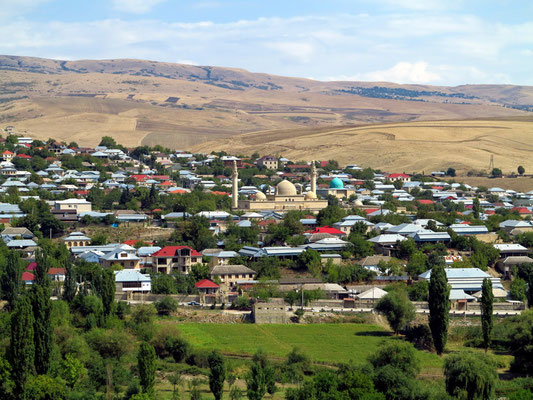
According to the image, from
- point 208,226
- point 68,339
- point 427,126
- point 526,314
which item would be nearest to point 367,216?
point 208,226

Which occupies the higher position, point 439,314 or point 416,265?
point 439,314

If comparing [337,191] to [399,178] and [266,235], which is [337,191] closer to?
[399,178]

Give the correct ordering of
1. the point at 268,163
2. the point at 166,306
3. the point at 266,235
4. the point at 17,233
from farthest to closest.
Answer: the point at 268,163
the point at 266,235
the point at 17,233
the point at 166,306

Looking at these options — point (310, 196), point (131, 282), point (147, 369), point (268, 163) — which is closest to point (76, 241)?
point (131, 282)

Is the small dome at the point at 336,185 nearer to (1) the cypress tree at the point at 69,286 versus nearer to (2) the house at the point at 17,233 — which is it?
(2) the house at the point at 17,233

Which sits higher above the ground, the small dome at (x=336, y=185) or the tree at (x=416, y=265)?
the small dome at (x=336, y=185)

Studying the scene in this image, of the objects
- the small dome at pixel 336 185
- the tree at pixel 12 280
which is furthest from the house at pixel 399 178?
the tree at pixel 12 280

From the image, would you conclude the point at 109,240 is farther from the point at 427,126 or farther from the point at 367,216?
the point at 427,126
